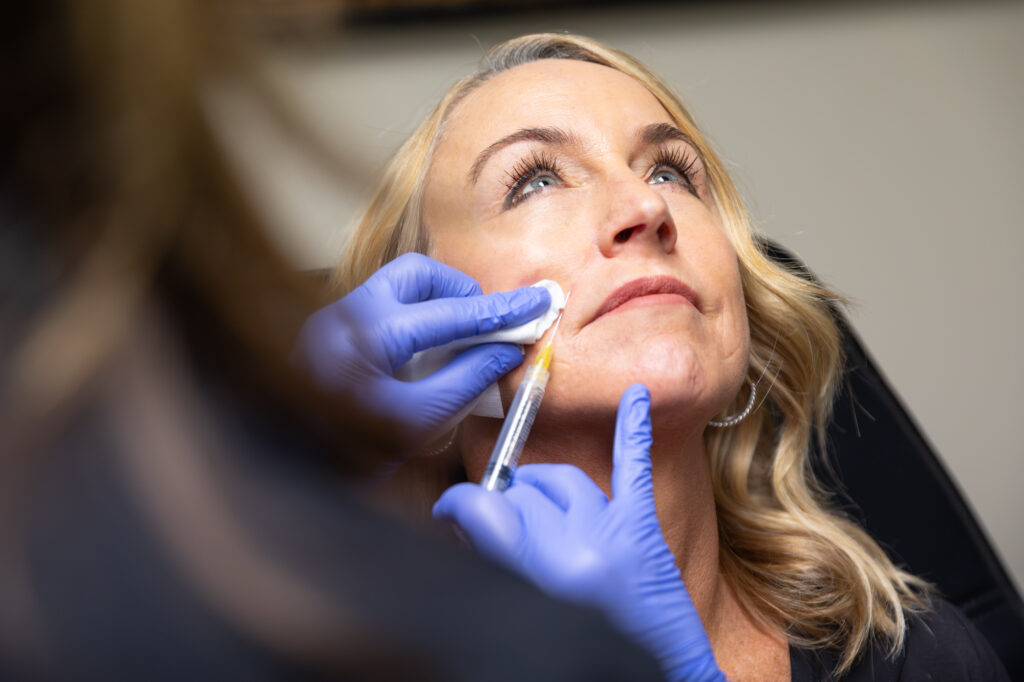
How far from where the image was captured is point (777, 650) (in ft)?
3.86

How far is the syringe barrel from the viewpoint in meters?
0.96

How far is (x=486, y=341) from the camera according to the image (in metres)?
1.05

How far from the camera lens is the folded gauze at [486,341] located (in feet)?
3.43

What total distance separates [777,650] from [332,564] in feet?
2.93

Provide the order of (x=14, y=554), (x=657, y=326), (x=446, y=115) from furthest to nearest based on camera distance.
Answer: (x=446, y=115), (x=657, y=326), (x=14, y=554)

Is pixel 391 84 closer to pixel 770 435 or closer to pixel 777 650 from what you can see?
pixel 770 435

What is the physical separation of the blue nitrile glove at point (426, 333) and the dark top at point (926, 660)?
2.03 feet

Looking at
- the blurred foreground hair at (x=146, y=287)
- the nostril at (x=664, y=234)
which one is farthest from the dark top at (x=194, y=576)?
the nostril at (x=664, y=234)

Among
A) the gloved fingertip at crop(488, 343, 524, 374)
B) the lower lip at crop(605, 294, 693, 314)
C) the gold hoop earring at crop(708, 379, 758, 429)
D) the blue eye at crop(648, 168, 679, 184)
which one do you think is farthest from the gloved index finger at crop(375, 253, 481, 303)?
the gold hoop earring at crop(708, 379, 758, 429)

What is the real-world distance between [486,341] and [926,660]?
0.81 meters

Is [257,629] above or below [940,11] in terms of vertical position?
below

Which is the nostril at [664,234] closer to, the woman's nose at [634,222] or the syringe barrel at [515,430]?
the woman's nose at [634,222]

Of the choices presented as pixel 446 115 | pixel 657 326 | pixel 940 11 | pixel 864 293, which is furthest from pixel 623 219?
pixel 940 11

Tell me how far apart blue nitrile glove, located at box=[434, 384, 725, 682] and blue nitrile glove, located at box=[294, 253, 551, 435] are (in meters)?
0.15
